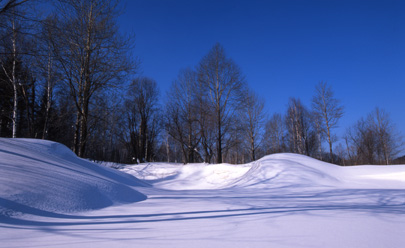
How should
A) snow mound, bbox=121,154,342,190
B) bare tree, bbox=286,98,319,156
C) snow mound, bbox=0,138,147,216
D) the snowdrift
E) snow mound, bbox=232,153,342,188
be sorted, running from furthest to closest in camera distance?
bare tree, bbox=286,98,319,156 < snow mound, bbox=121,154,342,190 < snow mound, bbox=232,153,342,188 < the snowdrift < snow mound, bbox=0,138,147,216

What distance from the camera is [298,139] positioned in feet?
75.8

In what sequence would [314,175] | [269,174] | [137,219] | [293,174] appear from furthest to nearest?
[269,174], [293,174], [314,175], [137,219]

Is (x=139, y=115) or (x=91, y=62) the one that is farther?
(x=139, y=115)

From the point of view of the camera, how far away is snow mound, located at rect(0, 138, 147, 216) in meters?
2.74

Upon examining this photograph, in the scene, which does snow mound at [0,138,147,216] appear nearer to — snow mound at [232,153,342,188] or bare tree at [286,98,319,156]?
snow mound at [232,153,342,188]

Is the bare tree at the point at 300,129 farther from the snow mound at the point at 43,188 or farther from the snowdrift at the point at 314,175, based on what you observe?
the snow mound at the point at 43,188

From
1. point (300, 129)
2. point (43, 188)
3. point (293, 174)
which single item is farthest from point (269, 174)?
point (300, 129)

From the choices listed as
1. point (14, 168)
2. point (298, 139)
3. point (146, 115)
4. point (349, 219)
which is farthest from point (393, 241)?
point (146, 115)

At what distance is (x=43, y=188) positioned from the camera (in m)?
3.14

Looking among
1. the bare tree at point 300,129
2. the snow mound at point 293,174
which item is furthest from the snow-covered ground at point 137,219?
the bare tree at point 300,129

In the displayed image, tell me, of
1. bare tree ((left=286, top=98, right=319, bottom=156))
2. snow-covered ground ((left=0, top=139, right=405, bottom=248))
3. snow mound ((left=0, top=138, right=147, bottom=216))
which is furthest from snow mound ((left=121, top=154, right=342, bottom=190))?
bare tree ((left=286, top=98, right=319, bottom=156))

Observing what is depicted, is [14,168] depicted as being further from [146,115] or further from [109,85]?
[146,115]

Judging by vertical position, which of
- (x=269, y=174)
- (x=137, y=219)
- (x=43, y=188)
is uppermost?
(x=43, y=188)

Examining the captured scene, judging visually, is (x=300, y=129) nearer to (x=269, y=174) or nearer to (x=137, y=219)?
(x=269, y=174)
